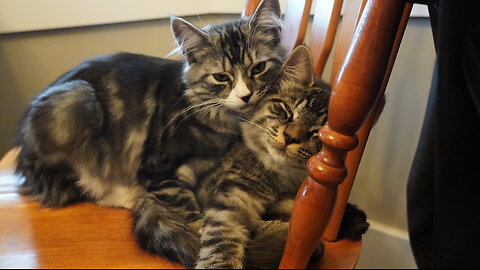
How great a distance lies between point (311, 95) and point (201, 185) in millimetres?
315

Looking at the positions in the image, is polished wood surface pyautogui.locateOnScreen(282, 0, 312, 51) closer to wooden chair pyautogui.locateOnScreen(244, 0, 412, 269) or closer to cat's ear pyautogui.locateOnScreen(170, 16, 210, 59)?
cat's ear pyautogui.locateOnScreen(170, 16, 210, 59)

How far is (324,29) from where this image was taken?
0.80m

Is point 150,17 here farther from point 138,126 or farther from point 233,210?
point 233,210

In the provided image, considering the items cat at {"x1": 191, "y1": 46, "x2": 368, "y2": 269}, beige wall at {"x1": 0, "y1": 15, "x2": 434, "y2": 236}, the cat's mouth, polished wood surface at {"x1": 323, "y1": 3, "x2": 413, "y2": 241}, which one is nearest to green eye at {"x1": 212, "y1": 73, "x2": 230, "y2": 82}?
cat at {"x1": 191, "y1": 46, "x2": 368, "y2": 269}

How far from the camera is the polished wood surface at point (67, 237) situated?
0.62 meters

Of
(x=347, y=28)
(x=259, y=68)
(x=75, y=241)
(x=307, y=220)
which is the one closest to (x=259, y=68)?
(x=259, y=68)

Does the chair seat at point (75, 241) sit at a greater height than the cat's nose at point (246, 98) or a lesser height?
lesser

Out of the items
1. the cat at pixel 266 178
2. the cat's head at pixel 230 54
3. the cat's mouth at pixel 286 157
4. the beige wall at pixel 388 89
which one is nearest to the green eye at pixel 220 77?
the cat's head at pixel 230 54

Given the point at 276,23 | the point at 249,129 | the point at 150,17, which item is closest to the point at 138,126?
the point at 249,129

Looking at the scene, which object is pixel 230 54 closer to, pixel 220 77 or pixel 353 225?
pixel 220 77

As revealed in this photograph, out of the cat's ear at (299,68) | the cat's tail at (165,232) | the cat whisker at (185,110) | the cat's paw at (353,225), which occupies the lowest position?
the cat's tail at (165,232)

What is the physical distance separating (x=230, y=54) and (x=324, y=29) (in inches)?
8.6

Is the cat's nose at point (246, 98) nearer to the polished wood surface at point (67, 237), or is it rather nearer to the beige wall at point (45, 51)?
the polished wood surface at point (67, 237)

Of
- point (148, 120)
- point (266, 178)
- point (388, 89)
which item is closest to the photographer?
point (266, 178)
